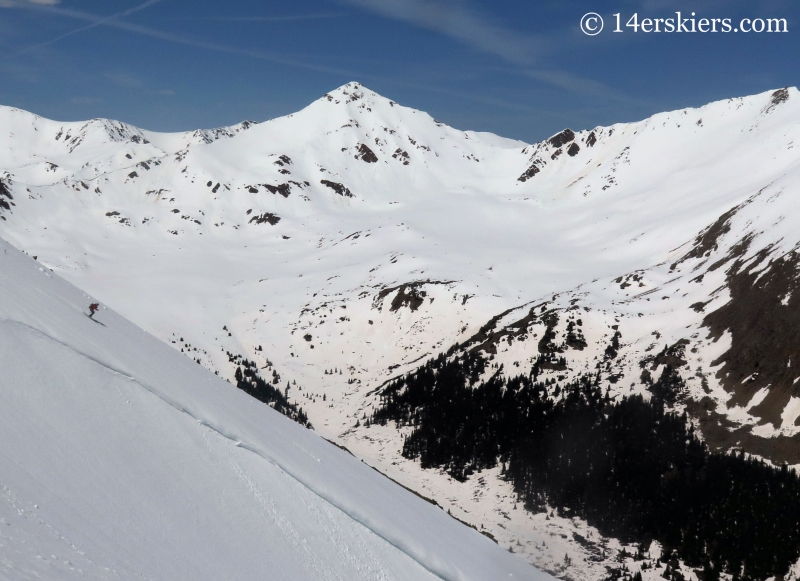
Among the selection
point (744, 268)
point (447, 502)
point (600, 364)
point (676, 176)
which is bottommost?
point (447, 502)

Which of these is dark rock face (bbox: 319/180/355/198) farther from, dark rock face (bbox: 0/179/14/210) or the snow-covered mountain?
dark rock face (bbox: 0/179/14/210)

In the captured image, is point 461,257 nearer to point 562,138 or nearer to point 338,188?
point 338,188

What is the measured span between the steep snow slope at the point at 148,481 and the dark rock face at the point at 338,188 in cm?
13739

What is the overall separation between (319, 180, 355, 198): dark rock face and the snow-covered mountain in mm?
604

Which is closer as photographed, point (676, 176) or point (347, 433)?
point (347, 433)

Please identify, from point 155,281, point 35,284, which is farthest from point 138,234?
point 35,284

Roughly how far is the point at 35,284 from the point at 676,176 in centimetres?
12163

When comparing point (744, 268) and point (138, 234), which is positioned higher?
point (744, 268)

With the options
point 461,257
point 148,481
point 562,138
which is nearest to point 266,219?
point 461,257

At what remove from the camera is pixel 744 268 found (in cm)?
4625

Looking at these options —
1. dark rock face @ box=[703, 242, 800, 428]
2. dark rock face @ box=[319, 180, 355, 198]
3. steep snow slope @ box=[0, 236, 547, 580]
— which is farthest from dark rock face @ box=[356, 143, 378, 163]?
steep snow slope @ box=[0, 236, 547, 580]

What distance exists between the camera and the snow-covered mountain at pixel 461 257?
37.7m

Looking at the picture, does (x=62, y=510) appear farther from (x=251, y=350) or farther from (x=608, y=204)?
(x=608, y=204)

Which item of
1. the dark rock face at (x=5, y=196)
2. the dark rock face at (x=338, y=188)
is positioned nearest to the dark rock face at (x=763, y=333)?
the dark rock face at (x=338, y=188)
